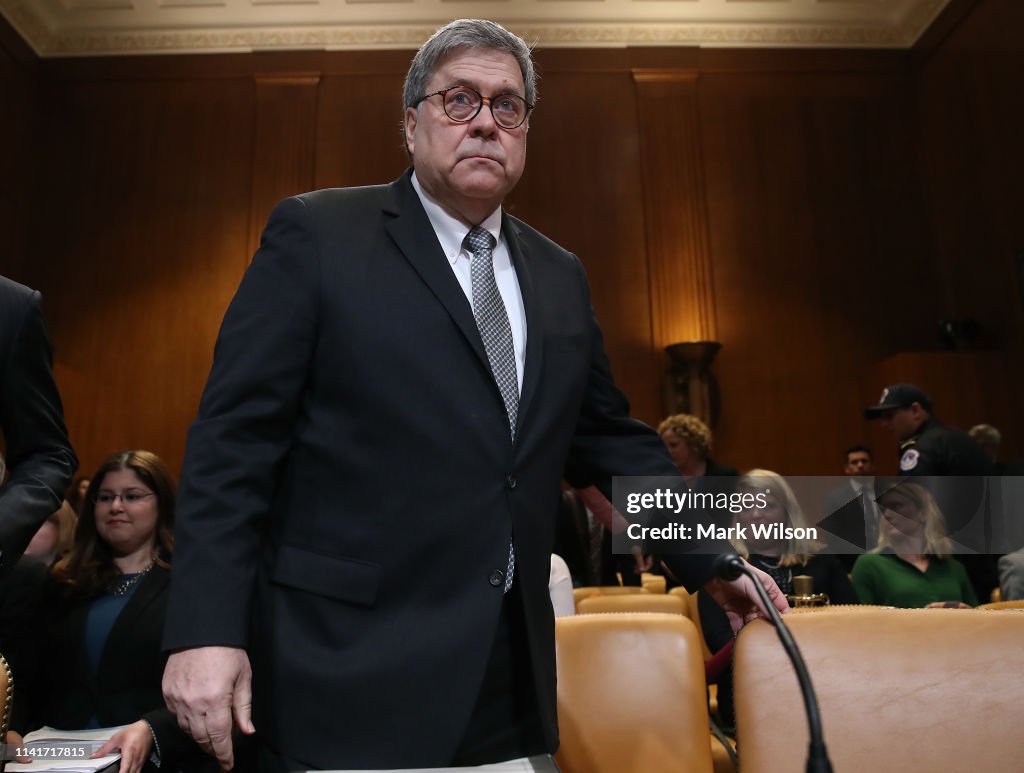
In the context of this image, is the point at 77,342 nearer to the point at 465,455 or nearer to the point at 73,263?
the point at 73,263

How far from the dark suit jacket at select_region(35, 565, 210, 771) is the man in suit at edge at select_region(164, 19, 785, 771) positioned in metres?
1.17

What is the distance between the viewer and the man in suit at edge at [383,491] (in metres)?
1.05

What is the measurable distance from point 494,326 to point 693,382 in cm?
598

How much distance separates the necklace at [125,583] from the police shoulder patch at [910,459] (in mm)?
3511

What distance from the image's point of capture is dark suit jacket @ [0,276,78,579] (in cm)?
153

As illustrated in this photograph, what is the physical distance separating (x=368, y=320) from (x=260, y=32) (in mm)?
7439

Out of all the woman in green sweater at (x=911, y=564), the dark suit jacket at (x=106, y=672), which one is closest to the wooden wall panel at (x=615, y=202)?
the woman in green sweater at (x=911, y=564)

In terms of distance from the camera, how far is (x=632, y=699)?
182 centimetres

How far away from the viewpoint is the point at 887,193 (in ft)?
24.8

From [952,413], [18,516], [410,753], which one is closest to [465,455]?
[410,753]

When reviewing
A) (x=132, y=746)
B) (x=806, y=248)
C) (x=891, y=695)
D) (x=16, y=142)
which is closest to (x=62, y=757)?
(x=132, y=746)

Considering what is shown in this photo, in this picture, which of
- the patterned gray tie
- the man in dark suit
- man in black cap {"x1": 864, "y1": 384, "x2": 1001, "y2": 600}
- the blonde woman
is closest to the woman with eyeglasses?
the patterned gray tie

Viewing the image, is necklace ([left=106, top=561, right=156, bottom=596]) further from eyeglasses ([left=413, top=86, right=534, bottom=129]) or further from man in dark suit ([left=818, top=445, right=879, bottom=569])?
man in dark suit ([left=818, top=445, right=879, bottom=569])

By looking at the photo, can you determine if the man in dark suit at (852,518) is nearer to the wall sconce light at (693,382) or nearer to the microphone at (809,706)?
the wall sconce light at (693,382)
